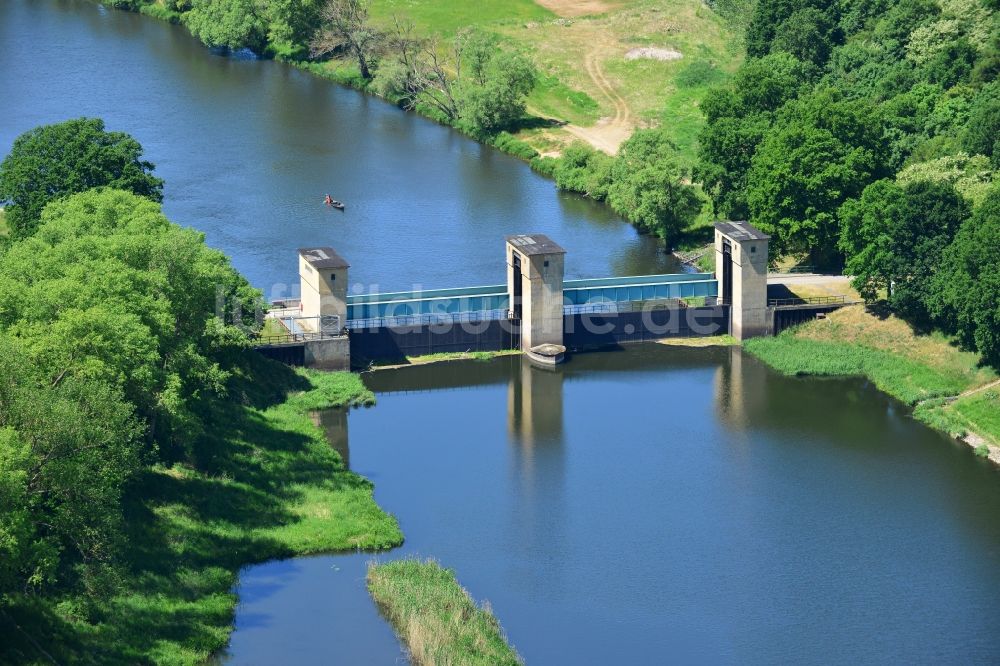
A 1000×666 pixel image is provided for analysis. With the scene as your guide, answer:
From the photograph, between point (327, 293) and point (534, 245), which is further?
point (534, 245)

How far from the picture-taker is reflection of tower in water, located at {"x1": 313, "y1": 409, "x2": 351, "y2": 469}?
82.4 meters

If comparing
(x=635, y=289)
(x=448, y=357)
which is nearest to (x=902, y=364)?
(x=635, y=289)

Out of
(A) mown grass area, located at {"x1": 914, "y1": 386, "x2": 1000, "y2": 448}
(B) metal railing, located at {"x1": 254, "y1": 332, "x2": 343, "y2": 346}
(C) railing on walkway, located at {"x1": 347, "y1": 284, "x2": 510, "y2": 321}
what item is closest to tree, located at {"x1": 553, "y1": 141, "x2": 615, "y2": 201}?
(C) railing on walkway, located at {"x1": 347, "y1": 284, "x2": 510, "y2": 321}

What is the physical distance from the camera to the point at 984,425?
84.4 m

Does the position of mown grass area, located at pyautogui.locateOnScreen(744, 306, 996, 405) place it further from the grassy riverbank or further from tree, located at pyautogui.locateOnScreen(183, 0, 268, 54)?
tree, located at pyautogui.locateOnScreen(183, 0, 268, 54)

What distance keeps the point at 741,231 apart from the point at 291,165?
42192 millimetres

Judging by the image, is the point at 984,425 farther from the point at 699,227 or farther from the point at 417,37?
the point at 417,37

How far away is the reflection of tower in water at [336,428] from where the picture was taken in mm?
82438

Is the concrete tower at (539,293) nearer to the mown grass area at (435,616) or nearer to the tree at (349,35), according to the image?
the mown grass area at (435,616)

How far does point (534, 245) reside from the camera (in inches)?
3713

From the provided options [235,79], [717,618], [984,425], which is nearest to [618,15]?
[235,79]

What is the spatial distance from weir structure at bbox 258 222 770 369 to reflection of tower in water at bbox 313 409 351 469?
15.0 ft

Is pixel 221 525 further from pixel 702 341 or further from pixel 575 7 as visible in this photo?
pixel 575 7

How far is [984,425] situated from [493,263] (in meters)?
34.0
